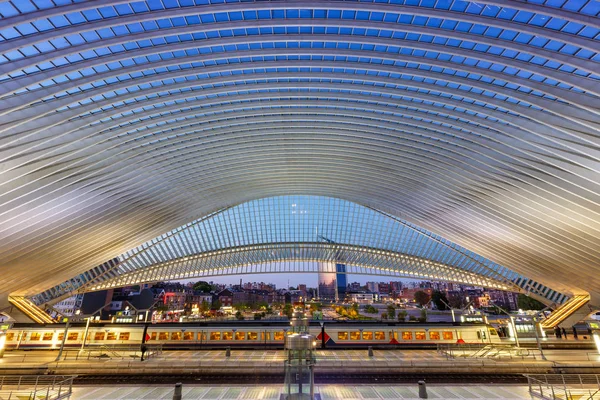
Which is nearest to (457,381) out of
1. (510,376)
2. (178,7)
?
(510,376)

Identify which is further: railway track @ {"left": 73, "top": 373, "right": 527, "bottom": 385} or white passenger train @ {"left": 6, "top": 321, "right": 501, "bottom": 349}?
white passenger train @ {"left": 6, "top": 321, "right": 501, "bottom": 349}

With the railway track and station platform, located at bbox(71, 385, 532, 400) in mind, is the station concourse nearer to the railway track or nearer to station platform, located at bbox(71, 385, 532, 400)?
station platform, located at bbox(71, 385, 532, 400)

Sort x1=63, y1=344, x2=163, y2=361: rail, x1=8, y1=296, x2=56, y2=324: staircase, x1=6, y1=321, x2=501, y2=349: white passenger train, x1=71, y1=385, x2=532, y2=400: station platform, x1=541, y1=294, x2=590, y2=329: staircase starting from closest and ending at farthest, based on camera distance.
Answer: x1=71, y1=385, x2=532, y2=400: station platform → x1=63, y1=344, x2=163, y2=361: rail → x1=6, y1=321, x2=501, y2=349: white passenger train → x1=541, y1=294, x2=590, y2=329: staircase → x1=8, y1=296, x2=56, y2=324: staircase

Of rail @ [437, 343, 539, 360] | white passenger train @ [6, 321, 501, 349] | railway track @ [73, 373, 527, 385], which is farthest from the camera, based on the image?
white passenger train @ [6, 321, 501, 349]

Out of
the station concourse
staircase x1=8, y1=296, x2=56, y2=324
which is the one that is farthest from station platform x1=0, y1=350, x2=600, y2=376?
staircase x1=8, y1=296, x2=56, y2=324

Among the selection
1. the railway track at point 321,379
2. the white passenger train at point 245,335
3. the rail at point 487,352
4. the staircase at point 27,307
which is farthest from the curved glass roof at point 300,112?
the railway track at point 321,379

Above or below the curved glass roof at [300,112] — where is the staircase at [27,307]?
below

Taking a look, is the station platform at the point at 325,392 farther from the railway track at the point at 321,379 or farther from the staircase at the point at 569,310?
the staircase at the point at 569,310
